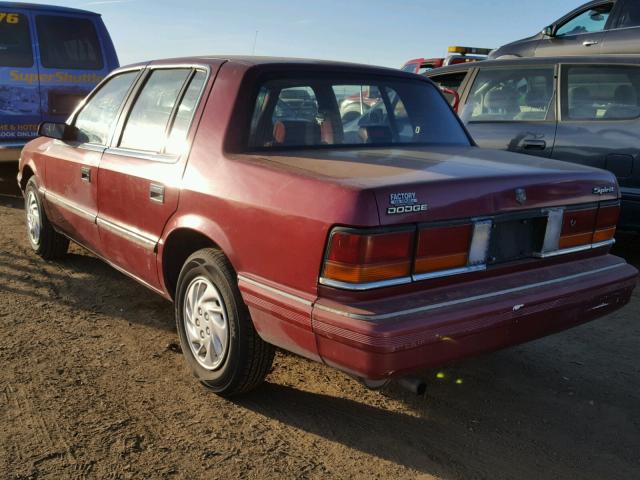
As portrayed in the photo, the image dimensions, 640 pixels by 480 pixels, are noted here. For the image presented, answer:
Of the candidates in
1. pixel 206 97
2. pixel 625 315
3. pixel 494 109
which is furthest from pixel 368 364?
pixel 494 109

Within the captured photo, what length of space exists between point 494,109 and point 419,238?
13.8 feet

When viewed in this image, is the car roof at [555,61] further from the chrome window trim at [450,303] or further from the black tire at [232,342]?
the black tire at [232,342]

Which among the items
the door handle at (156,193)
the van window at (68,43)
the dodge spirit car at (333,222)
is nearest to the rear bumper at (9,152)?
the van window at (68,43)

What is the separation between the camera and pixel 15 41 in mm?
7539

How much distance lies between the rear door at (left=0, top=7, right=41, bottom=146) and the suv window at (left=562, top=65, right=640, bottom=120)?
19.5ft

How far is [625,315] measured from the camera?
4434mm

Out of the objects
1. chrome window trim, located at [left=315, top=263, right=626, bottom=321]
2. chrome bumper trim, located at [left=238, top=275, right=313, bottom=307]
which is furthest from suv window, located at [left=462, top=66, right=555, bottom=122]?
chrome bumper trim, located at [left=238, top=275, right=313, bottom=307]

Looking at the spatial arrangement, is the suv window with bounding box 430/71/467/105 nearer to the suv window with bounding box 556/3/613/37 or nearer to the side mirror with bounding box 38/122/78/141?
the suv window with bounding box 556/3/613/37

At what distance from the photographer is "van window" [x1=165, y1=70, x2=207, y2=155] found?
3.28 m

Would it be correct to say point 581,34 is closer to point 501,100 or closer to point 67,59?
point 501,100

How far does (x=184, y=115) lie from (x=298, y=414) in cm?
163

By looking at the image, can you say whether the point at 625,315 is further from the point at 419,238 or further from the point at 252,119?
the point at 252,119

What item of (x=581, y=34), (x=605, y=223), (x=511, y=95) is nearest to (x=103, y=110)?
(x=605, y=223)

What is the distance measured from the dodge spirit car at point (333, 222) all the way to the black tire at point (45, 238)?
1250 millimetres
